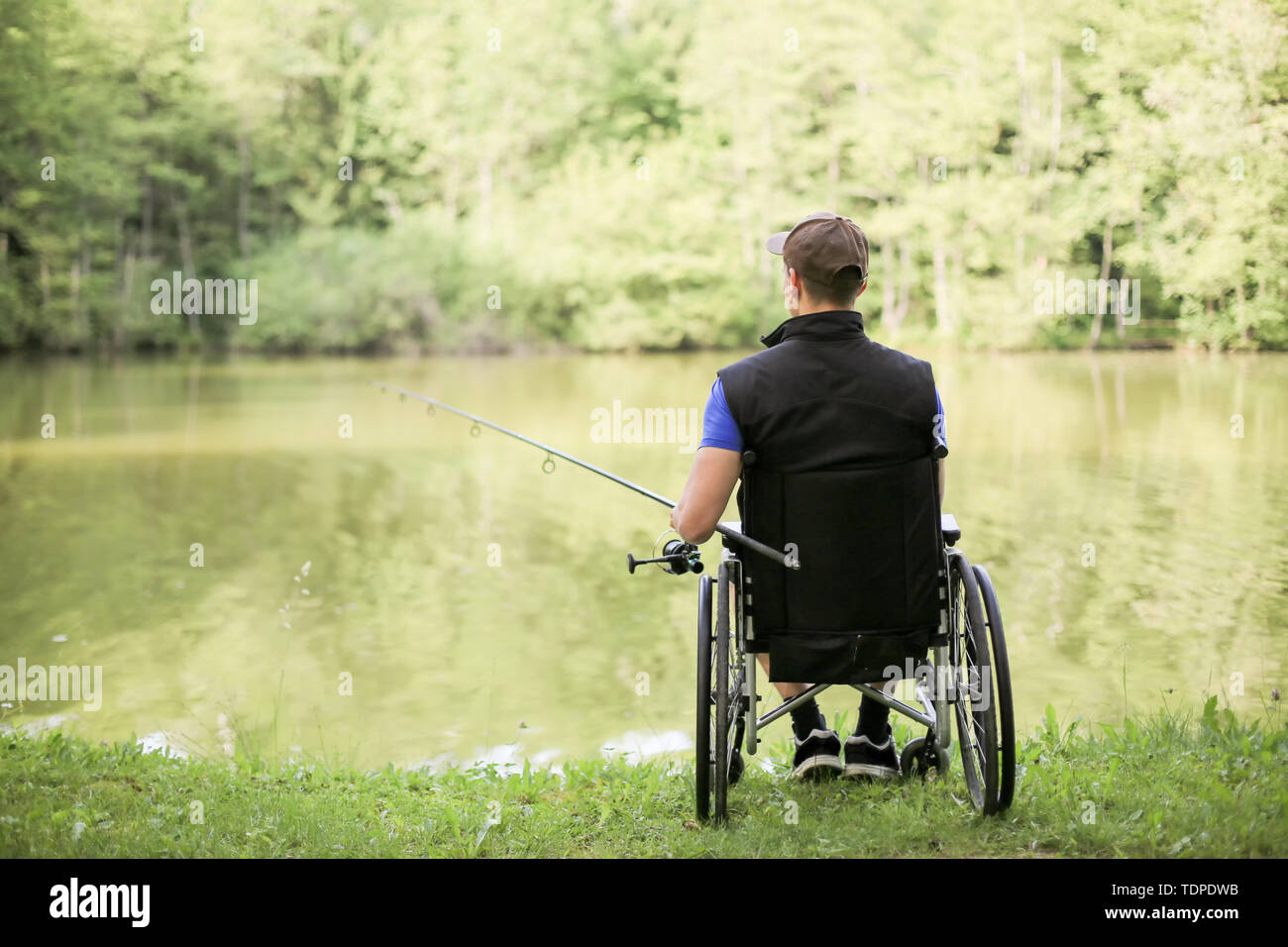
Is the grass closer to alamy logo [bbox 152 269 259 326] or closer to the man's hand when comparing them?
the man's hand

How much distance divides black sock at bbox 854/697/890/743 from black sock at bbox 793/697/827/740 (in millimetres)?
→ 82

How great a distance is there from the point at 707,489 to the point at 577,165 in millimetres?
28061

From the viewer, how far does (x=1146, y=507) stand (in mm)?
9164

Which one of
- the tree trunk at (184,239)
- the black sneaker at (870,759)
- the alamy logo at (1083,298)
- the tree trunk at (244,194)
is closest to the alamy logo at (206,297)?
the tree trunk at (184,239)

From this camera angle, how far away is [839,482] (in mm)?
2275

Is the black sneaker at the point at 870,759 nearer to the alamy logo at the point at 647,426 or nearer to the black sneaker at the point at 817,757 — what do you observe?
the black sneaker at the point at 817,757

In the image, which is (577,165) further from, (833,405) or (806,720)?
(833,405)

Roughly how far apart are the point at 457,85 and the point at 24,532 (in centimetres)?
2463

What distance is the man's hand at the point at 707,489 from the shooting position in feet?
7.57

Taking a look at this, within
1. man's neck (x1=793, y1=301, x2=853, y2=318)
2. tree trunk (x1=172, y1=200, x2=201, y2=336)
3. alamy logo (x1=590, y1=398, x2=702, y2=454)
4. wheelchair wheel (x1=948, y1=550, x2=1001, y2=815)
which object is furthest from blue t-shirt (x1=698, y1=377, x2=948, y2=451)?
tree trunk (x1=172, y1=200, x2=201, y2=336)

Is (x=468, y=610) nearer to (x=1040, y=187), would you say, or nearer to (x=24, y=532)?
(x=24, y=532)
